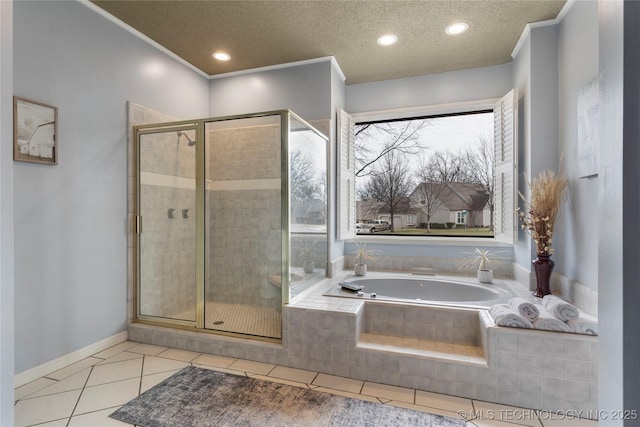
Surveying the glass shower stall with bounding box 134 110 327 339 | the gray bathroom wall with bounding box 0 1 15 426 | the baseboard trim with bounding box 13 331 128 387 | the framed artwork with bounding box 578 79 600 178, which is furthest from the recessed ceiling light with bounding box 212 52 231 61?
the framed artwork with bounding box 578 79 600 178

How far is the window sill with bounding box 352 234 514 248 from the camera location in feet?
11.2

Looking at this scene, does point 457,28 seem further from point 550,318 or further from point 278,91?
point 550,318

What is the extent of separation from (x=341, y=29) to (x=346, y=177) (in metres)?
1.48

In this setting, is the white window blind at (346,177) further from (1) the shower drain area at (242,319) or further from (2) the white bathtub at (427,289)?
(1) the shower drain area at (242,319)

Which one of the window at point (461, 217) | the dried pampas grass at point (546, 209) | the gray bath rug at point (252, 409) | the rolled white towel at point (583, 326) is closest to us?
the gray bath rug at point (252, 409)

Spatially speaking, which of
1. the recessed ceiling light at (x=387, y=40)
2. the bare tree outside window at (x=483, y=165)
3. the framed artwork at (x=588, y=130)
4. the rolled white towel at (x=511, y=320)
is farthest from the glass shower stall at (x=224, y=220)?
the framed artwork at (x=588, y=130)

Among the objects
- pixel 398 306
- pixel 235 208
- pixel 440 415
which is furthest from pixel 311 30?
pixel 440 415

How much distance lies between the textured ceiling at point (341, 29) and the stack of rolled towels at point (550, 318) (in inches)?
87.4

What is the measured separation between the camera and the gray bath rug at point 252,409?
1.72 m

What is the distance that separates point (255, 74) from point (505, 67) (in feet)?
8.82

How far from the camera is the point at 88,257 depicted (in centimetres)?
246

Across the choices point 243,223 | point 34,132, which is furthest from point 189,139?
point 34,132

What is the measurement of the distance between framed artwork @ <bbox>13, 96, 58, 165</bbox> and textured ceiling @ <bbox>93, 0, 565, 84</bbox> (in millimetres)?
990

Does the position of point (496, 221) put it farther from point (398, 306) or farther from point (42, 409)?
point (42, 409)
